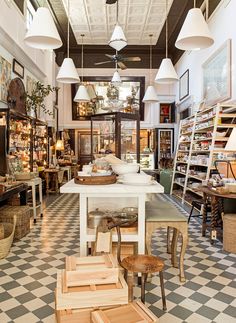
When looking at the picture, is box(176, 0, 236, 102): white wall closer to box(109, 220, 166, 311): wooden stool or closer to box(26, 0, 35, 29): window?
box(109, 220, 166, 311): wooden stool

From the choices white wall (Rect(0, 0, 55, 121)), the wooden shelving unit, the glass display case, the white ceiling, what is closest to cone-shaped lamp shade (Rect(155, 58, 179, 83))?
the wooden shelving unit

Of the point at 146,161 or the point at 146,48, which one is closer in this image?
the point at 146,161

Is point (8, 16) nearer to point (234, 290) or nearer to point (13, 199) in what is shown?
point (13, 199)

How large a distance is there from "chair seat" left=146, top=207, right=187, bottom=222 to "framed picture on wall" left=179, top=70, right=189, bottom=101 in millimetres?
7222

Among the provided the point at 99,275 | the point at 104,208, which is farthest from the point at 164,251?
the point at 99,275

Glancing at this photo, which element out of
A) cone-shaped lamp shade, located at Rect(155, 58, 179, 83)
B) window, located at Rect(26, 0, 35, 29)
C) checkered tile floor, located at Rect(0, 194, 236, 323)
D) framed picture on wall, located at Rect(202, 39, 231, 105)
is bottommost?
checkered tile floor, located at Rect(0, 194, 236, 323)

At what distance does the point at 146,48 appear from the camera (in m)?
12.0

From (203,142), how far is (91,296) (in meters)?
5.82

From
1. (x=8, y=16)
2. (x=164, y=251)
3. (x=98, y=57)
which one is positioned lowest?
(x=164, y=251)

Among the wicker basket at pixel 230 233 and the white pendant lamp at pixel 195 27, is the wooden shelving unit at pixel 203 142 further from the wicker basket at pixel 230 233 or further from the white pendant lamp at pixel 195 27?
the white pendant lamp at pixel 195 27

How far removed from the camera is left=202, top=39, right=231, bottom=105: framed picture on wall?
19.9 feet

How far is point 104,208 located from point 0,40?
458 cm

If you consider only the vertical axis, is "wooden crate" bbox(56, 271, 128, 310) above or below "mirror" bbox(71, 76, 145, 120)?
below

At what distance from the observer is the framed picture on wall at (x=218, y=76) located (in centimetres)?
607
